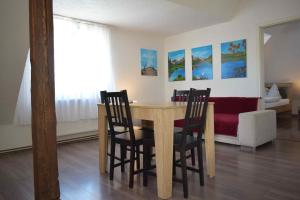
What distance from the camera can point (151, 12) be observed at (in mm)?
3984

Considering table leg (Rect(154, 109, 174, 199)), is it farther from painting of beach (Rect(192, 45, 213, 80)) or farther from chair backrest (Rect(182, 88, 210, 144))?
painting of beach (Rect(192, 45, 213, 80))

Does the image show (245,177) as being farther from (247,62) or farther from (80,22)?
(80,22)

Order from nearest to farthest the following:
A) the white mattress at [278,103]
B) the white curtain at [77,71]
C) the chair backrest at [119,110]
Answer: the chair backrest at [119,110] < the white curtain at [77,71] < the white mattress at [278,103]

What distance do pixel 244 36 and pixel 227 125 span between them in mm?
1874

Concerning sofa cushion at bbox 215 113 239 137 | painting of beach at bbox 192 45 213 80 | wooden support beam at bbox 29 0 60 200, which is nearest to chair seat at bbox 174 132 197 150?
wooden support beam at bbox 29 0 60 200

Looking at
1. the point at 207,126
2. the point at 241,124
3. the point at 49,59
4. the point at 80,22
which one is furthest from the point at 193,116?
the point at 80,22

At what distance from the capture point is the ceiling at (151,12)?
11.7 feet

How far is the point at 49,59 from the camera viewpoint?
1470mm

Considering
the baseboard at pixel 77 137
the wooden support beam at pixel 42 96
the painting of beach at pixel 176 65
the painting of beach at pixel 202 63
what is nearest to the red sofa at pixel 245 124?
the painting of beach at pixel 202 63

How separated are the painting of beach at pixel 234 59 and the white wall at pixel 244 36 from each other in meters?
0.08

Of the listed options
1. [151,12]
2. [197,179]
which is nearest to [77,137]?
[151,12]

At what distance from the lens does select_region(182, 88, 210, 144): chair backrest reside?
2105 millimetres

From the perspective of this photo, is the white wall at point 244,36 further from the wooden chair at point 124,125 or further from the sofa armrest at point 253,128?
the wooden chair at point 124,125

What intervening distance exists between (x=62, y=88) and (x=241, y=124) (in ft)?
10.1
